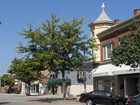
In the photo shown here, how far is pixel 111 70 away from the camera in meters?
41.0

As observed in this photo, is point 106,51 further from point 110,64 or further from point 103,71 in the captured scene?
point 103,71

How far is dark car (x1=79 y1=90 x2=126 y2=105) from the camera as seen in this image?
107 feet

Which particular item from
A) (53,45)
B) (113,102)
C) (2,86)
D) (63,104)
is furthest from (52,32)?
(2,86)

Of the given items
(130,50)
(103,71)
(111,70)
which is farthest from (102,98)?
(103,71)

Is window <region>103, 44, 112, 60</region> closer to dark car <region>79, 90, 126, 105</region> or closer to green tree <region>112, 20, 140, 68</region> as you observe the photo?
dark car <region>79, 90, 126, 105</region>

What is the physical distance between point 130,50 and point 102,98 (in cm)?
852

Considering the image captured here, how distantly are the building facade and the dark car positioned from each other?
4.11 meters

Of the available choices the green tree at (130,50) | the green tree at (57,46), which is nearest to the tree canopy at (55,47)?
the green tree at (57,46)

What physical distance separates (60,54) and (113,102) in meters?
12.0

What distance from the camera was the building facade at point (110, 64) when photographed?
129 feet

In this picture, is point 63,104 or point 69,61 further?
point 69,61

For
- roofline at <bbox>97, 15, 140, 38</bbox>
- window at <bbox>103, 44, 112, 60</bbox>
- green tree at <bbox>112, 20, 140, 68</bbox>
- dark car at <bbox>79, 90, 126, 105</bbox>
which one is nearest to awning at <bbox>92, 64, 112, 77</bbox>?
window at <bbox>103, 44, 112, 60</bbox>

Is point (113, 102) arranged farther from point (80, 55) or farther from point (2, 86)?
point (2, 86)

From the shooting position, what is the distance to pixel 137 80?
40.5 m
